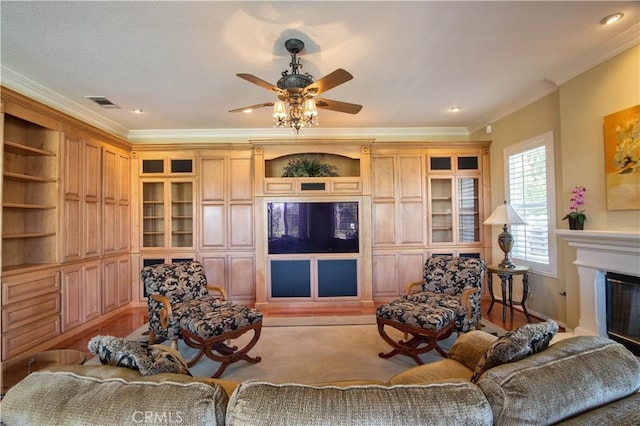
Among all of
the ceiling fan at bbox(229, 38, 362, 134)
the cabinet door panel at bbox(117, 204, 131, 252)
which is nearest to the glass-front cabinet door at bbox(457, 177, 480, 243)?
Result: the ceiling fan at bbox(229, 38, 362, 134)

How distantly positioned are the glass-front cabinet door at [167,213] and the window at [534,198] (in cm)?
486

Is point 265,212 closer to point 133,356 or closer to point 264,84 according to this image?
point 264,84

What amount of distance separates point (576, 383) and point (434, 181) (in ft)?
14.7

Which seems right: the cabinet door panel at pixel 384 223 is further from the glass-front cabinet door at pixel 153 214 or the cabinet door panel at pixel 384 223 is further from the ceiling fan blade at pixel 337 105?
the glass-front cabinet door at pixel 153 214

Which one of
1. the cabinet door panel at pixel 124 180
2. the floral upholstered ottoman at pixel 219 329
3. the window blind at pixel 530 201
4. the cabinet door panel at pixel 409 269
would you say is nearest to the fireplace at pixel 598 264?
the window blind at pixel 530 201

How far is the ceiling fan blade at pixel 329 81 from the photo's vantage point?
2193 millimetres

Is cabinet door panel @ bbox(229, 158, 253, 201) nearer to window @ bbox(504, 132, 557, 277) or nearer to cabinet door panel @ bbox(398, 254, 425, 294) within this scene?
cabinet door panel @ bbox(398, 254, 425, 294)

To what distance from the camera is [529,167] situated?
4.06m

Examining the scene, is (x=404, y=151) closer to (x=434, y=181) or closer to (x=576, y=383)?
(x=434, y=181)

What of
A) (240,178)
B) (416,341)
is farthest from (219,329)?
(240,178)

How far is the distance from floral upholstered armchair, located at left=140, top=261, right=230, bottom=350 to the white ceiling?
2.07 m

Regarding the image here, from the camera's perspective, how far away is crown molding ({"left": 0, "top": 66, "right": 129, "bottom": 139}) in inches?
122

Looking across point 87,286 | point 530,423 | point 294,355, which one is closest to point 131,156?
point 87,286

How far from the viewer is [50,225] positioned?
3500mm
